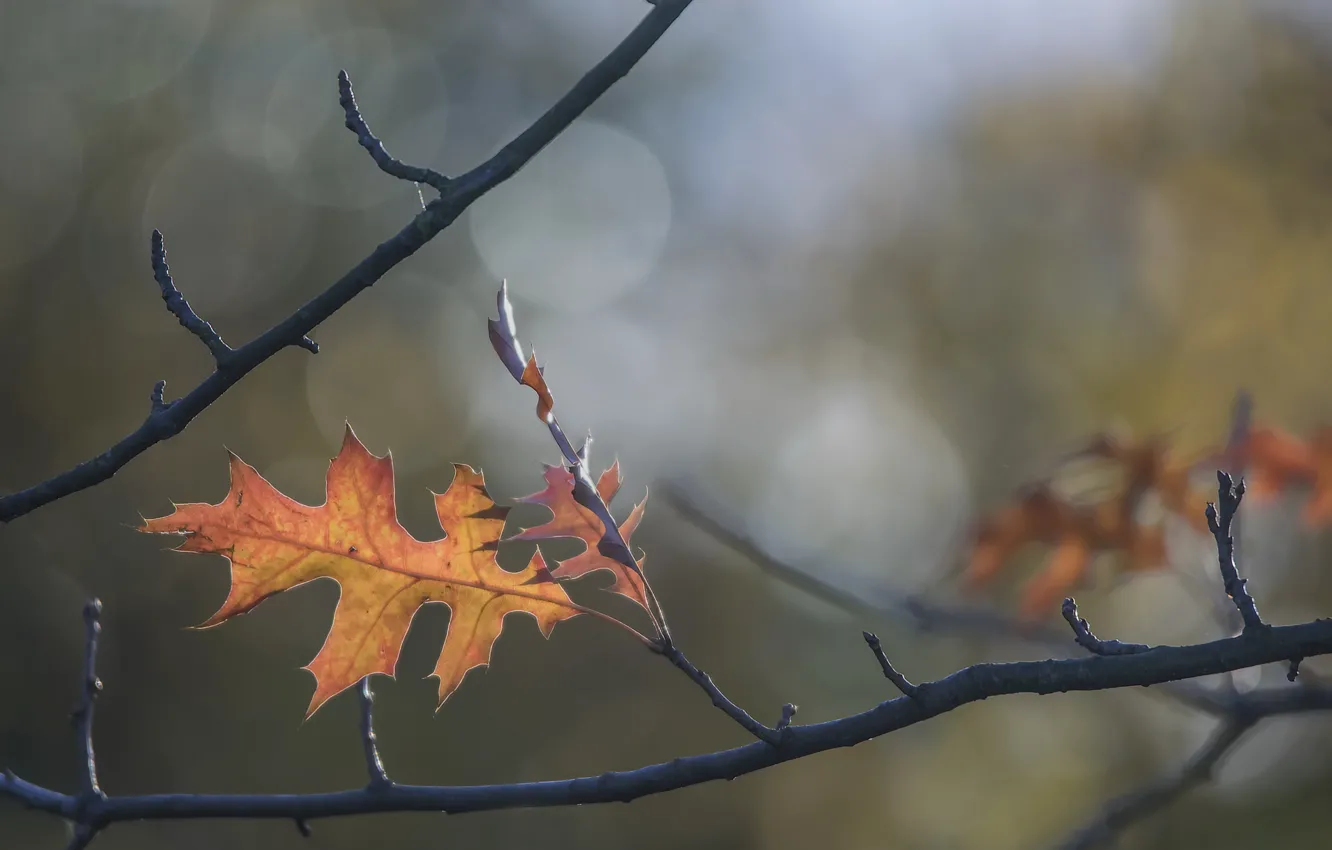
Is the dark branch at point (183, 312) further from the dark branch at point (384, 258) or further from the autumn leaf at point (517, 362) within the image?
the autumn leaf at point (517, 362)

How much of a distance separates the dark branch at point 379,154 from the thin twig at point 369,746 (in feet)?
2.29

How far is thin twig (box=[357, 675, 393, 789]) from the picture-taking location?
1.21 metres

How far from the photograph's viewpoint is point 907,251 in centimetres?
1217

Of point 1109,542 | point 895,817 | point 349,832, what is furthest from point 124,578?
point 1109,542

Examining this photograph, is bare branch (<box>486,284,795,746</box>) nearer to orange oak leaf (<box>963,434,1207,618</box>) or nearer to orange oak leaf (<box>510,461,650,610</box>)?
orange oak leaf (<box>510,461,650,610</box>)

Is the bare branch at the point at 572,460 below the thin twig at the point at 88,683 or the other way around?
the other way around

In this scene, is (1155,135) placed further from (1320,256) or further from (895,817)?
(895,817)

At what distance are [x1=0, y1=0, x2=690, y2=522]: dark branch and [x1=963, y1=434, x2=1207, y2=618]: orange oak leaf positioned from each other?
1.74 m

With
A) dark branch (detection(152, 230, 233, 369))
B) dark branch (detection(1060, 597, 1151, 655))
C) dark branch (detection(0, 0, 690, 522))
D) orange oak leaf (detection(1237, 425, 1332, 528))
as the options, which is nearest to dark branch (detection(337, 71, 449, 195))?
dark branch (detection(0, 0, 690, 522))

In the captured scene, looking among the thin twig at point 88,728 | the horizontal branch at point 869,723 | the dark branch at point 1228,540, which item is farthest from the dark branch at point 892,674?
the thin twig at point 88,728

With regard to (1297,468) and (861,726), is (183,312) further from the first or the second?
(1297,468)

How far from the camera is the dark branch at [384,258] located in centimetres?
114

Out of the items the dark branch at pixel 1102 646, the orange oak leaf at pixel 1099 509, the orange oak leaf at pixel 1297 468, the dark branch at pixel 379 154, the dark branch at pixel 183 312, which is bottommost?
the dark branch at pixel 1102 646

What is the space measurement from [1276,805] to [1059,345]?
4778 millimetres
